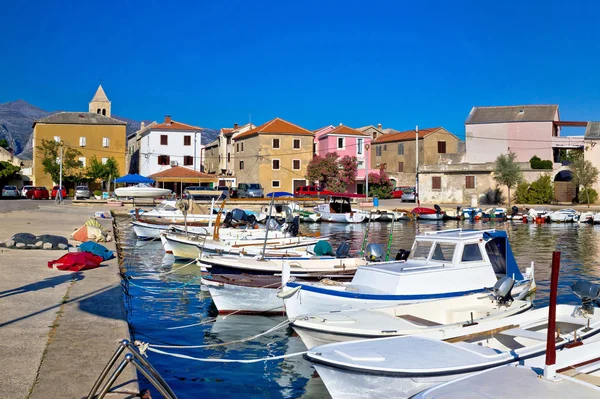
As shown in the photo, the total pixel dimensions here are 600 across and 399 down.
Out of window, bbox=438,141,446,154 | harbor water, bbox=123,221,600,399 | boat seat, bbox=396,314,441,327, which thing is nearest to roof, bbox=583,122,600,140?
window, bbox=438,141,446,154

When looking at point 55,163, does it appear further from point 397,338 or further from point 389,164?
point 397,338

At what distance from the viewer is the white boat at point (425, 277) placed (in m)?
12.0

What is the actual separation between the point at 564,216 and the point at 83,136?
53.3 metres

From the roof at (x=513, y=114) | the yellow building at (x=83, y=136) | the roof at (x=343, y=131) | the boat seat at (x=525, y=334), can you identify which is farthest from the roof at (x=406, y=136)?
the boat seat at (x=525, y=334)

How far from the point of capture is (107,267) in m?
18.0

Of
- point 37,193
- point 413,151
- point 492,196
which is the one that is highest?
point 413,151

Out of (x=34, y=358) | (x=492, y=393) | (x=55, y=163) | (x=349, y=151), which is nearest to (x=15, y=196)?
(x=55, y=163)

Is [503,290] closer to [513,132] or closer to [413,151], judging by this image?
[513,132]

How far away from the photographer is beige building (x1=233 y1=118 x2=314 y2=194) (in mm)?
69312

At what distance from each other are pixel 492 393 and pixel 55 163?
2750 inches

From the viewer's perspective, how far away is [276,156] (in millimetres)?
69938

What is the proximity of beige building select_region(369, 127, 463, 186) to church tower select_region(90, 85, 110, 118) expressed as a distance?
4765 cm

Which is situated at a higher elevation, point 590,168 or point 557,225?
point 590,168

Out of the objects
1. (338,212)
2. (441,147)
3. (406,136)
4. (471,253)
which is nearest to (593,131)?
(441,147)
